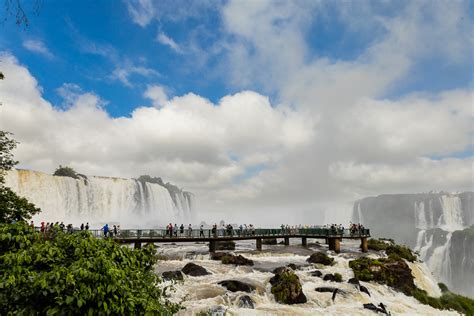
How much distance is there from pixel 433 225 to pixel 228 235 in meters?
108

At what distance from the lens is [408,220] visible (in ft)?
444

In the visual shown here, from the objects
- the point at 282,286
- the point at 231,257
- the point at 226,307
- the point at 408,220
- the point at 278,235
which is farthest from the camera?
the point at 408,220

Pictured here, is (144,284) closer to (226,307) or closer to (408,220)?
(226,307)

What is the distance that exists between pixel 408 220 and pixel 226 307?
14011cm

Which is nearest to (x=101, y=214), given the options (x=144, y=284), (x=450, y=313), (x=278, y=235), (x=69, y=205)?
(x=69, y=205)

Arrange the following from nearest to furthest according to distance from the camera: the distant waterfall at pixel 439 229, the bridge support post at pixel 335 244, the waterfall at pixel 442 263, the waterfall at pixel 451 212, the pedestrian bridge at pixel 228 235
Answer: the pedestrian bridge at pixel 228 235 < the bridge support post at pixel 335 244 < the waterfall at pixel 442 263 < the distant waterfall at pixel 439 229 < the waterfall at pixel 451 212

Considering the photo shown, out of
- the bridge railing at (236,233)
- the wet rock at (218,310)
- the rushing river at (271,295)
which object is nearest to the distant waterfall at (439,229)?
the bridge railing at (236,233)

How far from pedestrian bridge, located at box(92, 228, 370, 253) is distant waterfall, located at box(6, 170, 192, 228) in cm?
3000

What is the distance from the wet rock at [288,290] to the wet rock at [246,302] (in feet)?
6.24

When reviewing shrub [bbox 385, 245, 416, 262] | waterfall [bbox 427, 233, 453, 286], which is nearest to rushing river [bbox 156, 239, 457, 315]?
shrub [bbox 385, 245, 416, 262]

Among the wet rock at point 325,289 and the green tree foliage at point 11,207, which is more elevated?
the green tree foliage at point 11,207

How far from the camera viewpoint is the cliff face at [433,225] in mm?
76250

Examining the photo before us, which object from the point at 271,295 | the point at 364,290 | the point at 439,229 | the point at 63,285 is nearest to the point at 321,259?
the point at 364,290

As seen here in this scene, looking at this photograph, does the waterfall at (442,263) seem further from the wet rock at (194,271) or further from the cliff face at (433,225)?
the wet rock at (194,271)
